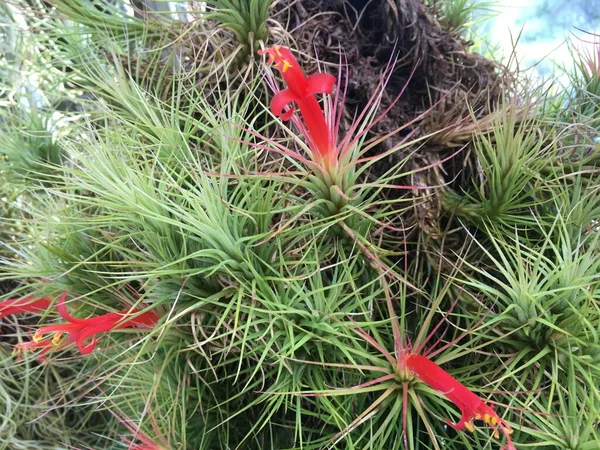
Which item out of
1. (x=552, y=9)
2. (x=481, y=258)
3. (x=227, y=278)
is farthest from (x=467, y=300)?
(x=552, y=9)

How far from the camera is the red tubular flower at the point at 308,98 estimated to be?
0.37m

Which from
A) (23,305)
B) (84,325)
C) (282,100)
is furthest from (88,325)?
(282,100)

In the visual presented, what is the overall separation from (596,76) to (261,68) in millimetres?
407

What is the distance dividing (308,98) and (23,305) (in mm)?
383

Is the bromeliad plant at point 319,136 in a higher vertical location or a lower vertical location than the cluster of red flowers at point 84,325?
higher

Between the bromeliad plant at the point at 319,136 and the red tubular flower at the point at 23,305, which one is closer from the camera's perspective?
the bromeliad plant at the point at 319,136

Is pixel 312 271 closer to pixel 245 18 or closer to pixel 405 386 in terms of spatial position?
pixel 405 386

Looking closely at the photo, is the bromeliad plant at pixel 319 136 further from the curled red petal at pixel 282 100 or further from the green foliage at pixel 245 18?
the green foliage at pixel 245 18

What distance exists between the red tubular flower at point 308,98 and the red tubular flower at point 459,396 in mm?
184

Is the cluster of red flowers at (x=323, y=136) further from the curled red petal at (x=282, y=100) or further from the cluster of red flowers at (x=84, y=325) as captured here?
the cluster of red flowers at (x=84, y=325)

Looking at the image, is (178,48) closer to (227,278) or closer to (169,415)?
(227,278)

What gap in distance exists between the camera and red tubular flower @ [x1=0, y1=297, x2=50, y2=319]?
0.50 meters

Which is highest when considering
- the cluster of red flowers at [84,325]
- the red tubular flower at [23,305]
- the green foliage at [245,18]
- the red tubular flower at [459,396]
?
the green foliage at [245,18]

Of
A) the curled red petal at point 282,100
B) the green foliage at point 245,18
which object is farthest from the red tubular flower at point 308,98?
the green foliage at point 245,18
